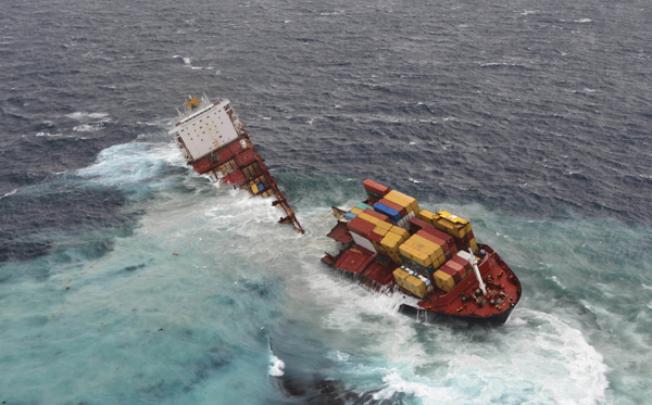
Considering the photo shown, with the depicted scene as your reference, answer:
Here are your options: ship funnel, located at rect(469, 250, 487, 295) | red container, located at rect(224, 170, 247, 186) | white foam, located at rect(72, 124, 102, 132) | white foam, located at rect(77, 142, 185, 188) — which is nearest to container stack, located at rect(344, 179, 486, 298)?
ship funnel, located at rect(469, 250, 487, 295)

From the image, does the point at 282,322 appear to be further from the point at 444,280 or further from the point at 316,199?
the point at 316,199

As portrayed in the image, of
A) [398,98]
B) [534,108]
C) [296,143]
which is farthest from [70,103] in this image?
[534,108]

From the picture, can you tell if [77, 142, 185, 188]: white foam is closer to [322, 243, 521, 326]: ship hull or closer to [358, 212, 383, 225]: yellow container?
[358, 212, 383, 225]: yellow container

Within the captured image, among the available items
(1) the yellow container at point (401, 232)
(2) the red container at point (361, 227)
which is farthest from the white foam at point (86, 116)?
(1) the yellow container at point (401, 232)

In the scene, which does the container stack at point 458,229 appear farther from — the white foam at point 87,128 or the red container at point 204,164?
the white foam at point 87,128

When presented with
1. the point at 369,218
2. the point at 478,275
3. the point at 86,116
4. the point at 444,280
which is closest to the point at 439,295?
the point at 444,280
